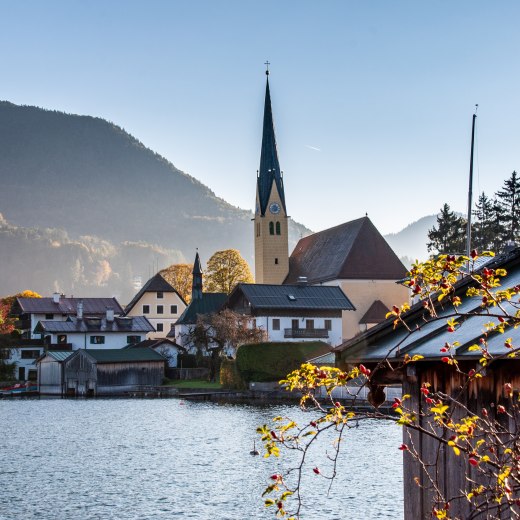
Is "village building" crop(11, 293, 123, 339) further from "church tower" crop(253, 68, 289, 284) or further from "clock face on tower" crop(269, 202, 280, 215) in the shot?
"clock face on tower" crop(269, 202, 280, 215)

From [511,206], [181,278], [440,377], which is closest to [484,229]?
[511,206]

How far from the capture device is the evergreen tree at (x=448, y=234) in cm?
10156

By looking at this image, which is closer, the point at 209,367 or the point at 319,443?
the point at 319,443

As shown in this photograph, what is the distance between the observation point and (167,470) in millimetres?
32906

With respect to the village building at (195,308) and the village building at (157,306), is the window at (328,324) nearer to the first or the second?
the village building at (195,308)

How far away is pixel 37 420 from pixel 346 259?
1794 inches

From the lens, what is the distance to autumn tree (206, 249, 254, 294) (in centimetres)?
11775

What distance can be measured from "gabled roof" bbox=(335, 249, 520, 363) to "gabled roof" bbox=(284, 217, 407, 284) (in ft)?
258

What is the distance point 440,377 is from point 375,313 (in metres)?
77.1

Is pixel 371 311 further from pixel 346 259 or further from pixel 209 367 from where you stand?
pixel 209 367

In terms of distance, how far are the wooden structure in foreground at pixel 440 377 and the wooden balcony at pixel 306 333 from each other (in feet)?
213

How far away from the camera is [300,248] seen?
4321 inches

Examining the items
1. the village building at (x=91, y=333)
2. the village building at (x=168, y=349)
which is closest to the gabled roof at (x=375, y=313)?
the village building at (x=168, y=349)

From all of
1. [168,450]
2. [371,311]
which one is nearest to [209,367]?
Result: [371,311]
